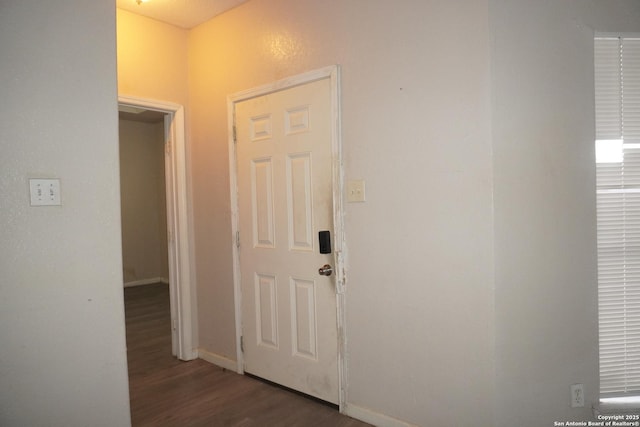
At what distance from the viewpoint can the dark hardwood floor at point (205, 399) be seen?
2.34 metres

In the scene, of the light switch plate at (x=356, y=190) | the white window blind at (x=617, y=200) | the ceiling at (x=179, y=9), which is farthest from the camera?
the ceiling at (x=179, y=9)

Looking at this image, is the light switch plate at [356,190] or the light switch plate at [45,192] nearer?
the light switch plate at [45,192]

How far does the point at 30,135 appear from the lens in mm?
1675

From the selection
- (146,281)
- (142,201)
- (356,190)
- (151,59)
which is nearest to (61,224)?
(356,190)

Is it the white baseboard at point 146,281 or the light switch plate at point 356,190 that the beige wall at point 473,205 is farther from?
the white baseboard at point 146,281

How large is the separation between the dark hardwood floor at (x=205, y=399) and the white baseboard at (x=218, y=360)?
0.04 metres

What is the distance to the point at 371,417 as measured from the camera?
2256mm

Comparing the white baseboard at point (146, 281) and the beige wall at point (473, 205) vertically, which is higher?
the beige wall at point (473, 205)

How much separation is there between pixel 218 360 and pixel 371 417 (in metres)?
1.42

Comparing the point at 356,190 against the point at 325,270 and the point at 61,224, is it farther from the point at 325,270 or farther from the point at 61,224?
the point at 61,224

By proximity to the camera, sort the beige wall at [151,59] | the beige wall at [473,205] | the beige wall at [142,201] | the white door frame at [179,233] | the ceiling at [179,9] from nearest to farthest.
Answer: the beige wall at [473,205]
the ceiling at [179,9]
the beige wall at [151,59]
the white door frame at [179,233]
the beige wall at [142,201]

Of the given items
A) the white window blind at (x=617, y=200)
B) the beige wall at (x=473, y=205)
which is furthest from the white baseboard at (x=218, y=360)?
the white window blind at (x=617, y=200)

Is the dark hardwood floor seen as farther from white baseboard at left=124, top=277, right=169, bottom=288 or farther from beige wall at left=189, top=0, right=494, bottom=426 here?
white baseboard at left=124, top=277, right=169, bottom=288

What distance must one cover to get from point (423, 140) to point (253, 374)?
80.6 inches
